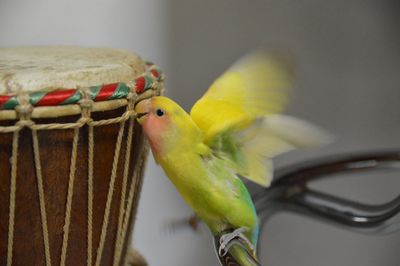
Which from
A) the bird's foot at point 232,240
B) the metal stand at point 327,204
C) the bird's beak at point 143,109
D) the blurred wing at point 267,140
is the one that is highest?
the bird's beak at point 143,109

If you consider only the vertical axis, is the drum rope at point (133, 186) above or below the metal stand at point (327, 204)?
above

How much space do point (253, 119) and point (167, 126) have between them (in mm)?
107

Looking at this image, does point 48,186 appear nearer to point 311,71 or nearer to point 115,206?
point 115,206

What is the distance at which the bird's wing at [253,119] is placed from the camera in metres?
0.75

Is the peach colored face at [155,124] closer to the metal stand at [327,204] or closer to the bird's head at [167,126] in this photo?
the bird's head at [167,126]

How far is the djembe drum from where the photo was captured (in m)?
0.78

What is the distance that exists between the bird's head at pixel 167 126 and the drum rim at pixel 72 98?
0.09 m

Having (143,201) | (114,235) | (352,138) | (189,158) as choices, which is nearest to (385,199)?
(352,138)

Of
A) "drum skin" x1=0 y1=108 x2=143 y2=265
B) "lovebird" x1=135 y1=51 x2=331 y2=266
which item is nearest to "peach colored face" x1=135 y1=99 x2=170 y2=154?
"lovebird" x1=135 y1=51 x2=331 y2=266

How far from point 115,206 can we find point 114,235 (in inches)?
2.1

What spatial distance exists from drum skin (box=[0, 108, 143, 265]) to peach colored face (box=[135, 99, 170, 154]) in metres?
0.10

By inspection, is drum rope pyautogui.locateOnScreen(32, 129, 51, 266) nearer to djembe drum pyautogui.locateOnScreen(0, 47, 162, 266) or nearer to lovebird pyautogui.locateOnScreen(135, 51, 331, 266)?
djembe drum pyautogui.locateOnScreen(0, 47, 162, 266)

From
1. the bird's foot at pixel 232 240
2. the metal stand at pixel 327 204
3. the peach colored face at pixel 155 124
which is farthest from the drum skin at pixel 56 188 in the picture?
the metal stand at pixel 327 204

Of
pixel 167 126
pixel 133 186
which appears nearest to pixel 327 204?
pixel 133 186
